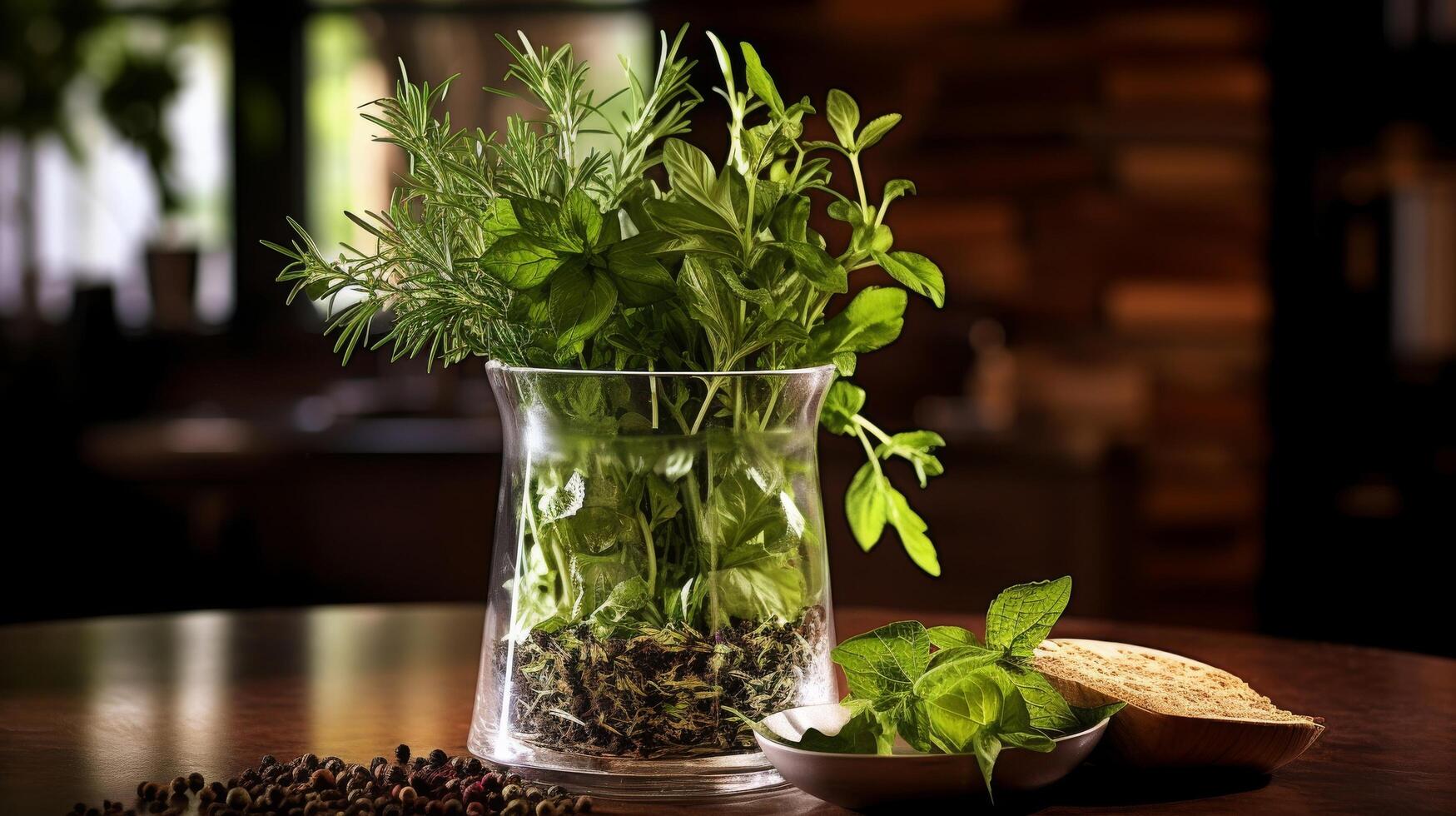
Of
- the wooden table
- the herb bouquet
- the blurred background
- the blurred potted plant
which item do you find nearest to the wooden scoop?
the wooden table

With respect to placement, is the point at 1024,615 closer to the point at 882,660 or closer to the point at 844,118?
the point at 882,660

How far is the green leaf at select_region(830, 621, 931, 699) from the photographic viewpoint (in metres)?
0.64

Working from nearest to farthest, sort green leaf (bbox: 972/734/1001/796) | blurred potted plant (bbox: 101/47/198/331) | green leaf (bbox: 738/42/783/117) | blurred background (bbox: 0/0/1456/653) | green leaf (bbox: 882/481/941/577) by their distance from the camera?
green leaf (bbox: 972/734/1001/796)
green leaf (bbox: 738/42/783/117)
green leaf (bbox: 882/481/941/577)
blurred background (bbox: 0/0/1456/653)
blurred potted plant (bbox: 101/47/198/331)

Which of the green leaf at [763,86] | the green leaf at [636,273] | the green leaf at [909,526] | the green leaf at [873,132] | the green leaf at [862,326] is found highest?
the green leaf at [763,86]

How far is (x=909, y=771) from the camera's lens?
0.60 m

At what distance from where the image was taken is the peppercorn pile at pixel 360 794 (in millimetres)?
624

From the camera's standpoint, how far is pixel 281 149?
11.8 feet

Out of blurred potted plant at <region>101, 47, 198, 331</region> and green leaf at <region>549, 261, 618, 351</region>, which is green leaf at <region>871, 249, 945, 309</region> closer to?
green leaf at <region>549, 261, 618, 351</region>

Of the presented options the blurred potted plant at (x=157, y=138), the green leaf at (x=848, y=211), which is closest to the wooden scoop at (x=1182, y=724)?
the green leaf at (x=848, y=211)

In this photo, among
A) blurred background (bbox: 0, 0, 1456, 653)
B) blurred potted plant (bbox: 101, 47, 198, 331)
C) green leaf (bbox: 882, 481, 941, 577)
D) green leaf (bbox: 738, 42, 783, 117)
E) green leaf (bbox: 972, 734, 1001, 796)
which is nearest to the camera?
green leaf (bbox: 972, 734, 1001, 796)

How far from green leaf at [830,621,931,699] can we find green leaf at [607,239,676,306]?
0.17m

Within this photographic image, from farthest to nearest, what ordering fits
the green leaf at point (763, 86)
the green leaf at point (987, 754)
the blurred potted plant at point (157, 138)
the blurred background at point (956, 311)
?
the blurred potted plant at point (157, 138)
the blurred background at point (956, 311)
the green leaf at point (763, 86)
the green leaf at point (987, 754)

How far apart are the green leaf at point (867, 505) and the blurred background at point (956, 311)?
1744 millimetres

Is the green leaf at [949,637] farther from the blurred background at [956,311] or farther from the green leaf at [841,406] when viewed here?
the blurred background at [956,311]
